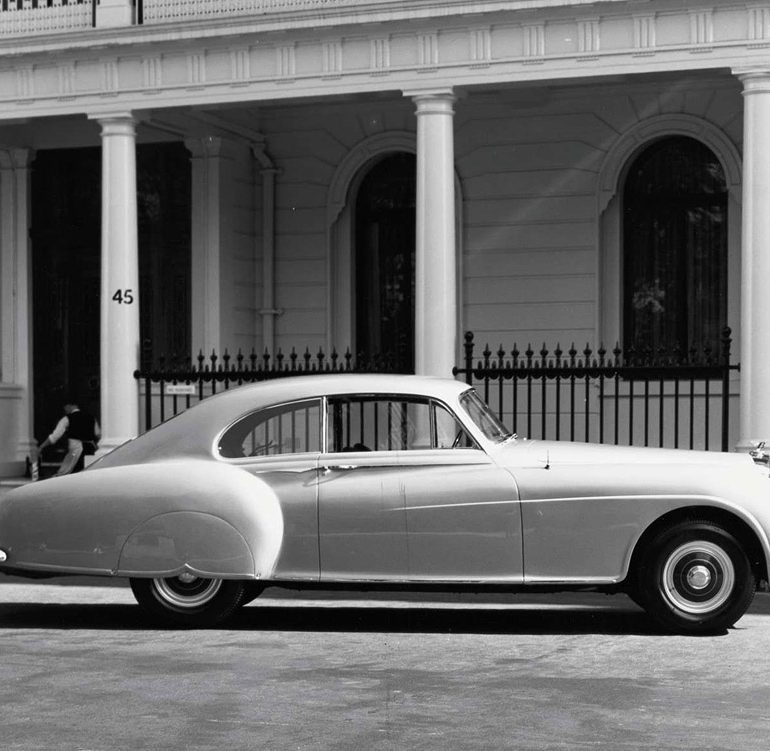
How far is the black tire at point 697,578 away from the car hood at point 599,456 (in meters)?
0.41

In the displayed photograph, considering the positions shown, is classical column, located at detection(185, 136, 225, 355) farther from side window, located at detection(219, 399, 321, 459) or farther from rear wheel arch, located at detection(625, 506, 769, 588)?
rear wheel arch, located at detection(625, 506, 769, 588)

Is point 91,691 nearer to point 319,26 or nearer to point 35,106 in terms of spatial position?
point 319,26

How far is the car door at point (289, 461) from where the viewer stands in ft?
29.7

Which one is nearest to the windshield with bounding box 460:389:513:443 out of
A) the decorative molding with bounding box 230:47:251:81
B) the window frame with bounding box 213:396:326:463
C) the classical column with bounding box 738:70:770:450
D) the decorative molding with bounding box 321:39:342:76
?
the window frame with bounding box 213:396:326:463

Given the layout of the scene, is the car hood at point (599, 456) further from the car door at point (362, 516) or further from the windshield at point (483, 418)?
the car door at point (362, 516)

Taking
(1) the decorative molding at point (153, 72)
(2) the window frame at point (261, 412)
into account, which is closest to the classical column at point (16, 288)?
(1) the decorative molding at point (153, 72)

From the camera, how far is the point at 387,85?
15359 millimetres

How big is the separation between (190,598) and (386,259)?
1044 centimetres

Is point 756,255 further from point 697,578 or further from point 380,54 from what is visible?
point 697,578

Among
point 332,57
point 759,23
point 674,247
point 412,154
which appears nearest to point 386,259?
point 412,154

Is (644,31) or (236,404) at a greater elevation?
(644,31)

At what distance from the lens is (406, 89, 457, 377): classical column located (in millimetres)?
15203

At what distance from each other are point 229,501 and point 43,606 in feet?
7.14

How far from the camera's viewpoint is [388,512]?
9016 millimetres
